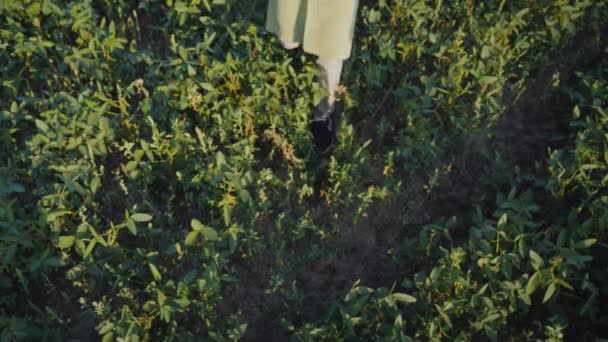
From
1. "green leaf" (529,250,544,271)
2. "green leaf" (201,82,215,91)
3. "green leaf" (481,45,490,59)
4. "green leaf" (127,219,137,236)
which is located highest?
"green leaf" (481,45,490,59)

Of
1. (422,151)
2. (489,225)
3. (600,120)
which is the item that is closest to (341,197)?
(422,151)

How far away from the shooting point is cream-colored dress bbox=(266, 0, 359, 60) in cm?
280

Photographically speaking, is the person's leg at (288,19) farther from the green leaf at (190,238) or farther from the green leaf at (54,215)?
the green leaf at (54,215)

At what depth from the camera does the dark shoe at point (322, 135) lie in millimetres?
3283

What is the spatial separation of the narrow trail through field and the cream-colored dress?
71 cm

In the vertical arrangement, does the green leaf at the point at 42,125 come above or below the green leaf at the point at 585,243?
above

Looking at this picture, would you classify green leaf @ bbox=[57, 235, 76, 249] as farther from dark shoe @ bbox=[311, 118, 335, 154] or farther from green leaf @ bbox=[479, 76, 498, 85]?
green leaf @ bbox=[479, 76, 498, 85]

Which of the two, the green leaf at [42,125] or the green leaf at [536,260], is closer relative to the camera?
the green leaf at [536,260]

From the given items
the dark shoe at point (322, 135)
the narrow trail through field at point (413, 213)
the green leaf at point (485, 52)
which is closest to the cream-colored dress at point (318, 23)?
the dark shoe at point (322, 135)

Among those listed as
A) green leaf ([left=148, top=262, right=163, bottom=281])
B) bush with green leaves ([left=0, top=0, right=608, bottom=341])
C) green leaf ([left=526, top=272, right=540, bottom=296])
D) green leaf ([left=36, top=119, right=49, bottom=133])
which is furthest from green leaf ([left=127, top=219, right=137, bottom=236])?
green leaf ([left=526, top=272, right=540, bottom=296])

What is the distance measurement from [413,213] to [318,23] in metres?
1.12

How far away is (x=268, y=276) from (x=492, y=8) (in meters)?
2.31

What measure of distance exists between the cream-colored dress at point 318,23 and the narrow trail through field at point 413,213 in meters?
0.71

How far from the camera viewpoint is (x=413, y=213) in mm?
3154
